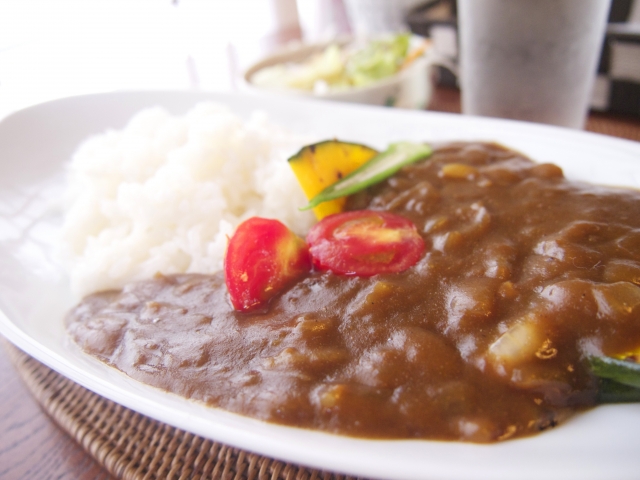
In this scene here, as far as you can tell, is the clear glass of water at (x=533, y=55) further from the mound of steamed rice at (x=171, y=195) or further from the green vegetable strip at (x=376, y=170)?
the mound of steamed rice at (x=171, y=195)

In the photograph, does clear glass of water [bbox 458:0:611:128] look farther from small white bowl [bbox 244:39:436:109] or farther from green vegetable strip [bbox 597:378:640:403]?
green vegetable strip [bbox 597:378:640:403]

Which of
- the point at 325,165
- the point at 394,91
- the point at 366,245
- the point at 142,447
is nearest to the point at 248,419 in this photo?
the point at 142,447

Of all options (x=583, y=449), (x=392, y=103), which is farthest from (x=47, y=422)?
(x=392, y=103)

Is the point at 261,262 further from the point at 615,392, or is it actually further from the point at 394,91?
the point at 394,91

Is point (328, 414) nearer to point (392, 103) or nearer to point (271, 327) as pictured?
point (271, 327)

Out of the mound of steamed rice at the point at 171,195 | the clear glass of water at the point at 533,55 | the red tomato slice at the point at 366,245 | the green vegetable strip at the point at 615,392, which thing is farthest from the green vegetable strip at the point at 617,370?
the clear glass of water at the point at 533,55
